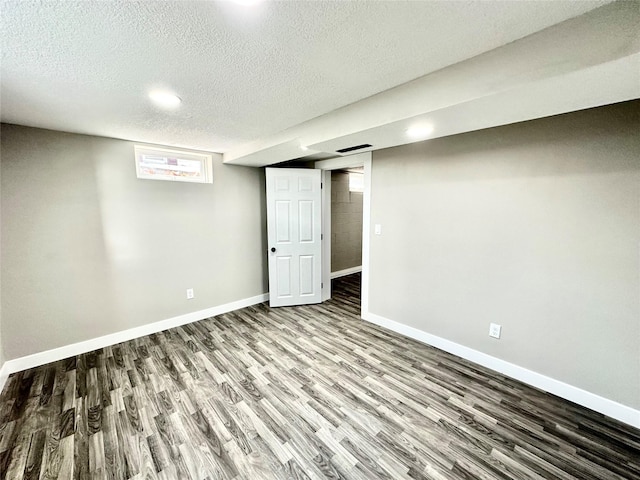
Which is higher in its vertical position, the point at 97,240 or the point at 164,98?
the point at 164,98

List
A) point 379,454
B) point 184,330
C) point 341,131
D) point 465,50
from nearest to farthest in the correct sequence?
point 465,50 < point 379,454 < point 341,131 < point 184,330

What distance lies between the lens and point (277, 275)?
12.8 ft

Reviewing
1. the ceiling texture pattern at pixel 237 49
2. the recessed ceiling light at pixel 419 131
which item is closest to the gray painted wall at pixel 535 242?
the recessed ceiling light at pixel 419 131

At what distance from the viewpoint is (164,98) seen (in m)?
1.82

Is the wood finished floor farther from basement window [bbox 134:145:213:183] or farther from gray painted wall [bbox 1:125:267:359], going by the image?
basement window [bbox 134:145:213:183]

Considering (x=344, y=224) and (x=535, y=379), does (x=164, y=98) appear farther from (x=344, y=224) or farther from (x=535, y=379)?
(x=344, y=224)

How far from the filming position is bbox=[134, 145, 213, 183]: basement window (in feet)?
9.84

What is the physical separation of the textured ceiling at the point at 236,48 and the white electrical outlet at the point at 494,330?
220cm

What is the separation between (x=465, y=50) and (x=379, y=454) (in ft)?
7.75

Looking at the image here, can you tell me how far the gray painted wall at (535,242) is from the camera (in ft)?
5.82

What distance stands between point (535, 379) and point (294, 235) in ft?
10.2

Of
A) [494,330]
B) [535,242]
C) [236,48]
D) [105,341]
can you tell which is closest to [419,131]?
[535,242]

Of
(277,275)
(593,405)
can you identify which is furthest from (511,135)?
(277,275)

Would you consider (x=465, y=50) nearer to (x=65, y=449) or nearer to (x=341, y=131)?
(x=341, y=131)
